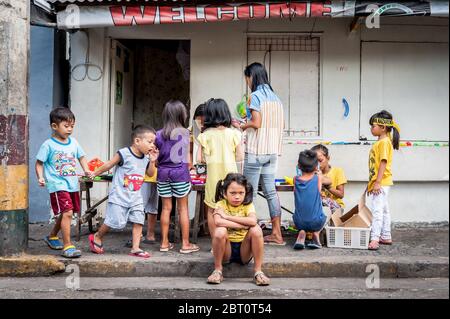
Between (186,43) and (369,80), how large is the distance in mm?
2863

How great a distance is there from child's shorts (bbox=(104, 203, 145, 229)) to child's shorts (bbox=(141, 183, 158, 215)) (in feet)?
2.17

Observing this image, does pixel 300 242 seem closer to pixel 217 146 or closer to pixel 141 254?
pixel 217 146

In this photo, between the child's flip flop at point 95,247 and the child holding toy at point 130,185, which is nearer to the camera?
the child holding toy at point 130,185

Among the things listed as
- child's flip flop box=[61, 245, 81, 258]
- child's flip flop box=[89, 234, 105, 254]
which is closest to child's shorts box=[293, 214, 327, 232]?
child's flip flop box=[89, 234, 105, 254]

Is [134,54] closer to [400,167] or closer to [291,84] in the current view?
[291,84]

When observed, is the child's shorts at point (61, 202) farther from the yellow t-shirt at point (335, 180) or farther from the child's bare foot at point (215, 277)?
the yellow t-shirt at point (335, 180)

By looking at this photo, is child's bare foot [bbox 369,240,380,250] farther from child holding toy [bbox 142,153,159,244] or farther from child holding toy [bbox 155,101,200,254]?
child holding toy [bbox 142,153,159,244]

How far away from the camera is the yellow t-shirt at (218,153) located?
239 inches

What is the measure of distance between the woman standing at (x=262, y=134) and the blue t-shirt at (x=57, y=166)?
1.88m

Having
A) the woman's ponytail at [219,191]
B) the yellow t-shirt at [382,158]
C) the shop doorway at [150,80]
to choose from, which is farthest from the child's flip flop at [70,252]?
the shop doorway at [150,80]

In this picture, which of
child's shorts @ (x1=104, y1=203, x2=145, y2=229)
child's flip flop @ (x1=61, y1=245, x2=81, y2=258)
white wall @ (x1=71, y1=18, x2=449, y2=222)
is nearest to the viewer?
child's flip flop @ (x1=61, y1=245, x2=81, y2=258)

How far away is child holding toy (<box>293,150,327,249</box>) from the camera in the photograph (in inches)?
249

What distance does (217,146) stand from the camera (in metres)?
6.09

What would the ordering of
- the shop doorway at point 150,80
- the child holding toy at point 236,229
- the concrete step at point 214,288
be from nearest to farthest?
the concrete step at point 214,288, the child holding toy at point 236,229, the shop doorway at point 150,80
